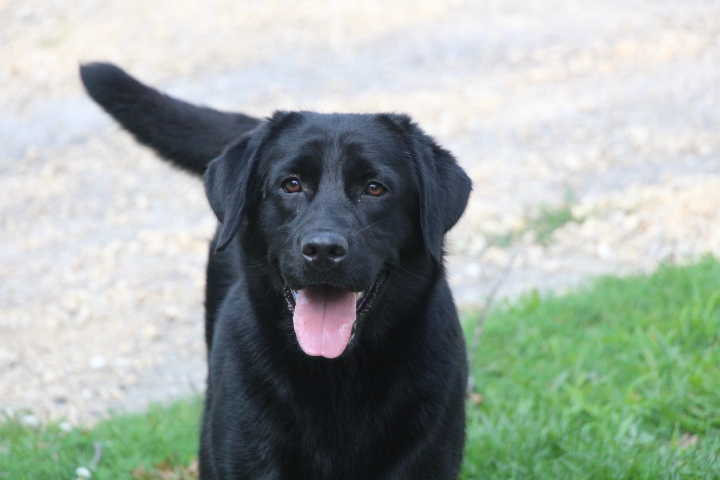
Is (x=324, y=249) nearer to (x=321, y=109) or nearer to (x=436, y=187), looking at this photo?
(x=436, y=187)

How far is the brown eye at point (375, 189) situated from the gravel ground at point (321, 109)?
1.59 meters

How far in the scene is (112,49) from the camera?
39.6 feet

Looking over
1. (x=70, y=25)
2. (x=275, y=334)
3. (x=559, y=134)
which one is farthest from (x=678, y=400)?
(x=70, y=25)

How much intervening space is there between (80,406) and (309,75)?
7203mm

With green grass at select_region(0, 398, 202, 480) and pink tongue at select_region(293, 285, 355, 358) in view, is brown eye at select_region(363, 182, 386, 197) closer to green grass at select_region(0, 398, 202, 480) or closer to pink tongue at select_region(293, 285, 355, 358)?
pink tongue at select_region(293, 285, 355, 358)

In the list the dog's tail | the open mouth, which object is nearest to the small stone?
the dog's tail

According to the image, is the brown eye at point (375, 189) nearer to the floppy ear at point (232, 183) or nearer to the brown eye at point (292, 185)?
the brown eye at point (292, 185)

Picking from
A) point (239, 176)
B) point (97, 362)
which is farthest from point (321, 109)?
point (239, 176)

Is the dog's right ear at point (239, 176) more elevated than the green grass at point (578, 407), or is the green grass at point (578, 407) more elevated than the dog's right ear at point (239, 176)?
the dog's right ear at point (239, 176)

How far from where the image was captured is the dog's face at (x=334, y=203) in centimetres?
256

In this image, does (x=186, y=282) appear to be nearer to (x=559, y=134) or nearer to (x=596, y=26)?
(x=559, y=134)

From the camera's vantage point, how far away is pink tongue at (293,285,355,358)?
2.55 metres

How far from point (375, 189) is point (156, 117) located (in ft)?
4.59

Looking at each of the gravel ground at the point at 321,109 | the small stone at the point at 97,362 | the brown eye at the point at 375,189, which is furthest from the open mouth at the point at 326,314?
the small stone at the point at 97,362
